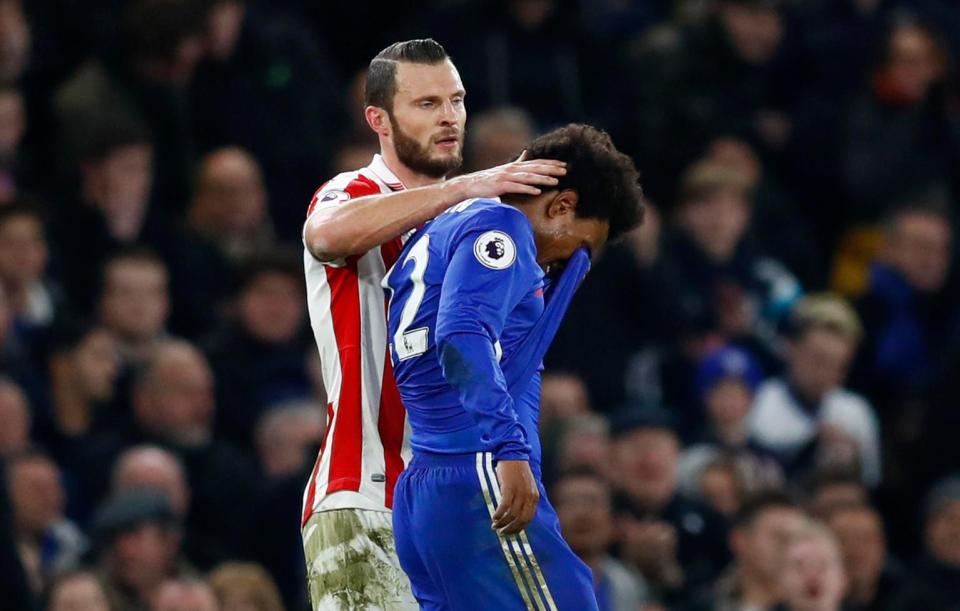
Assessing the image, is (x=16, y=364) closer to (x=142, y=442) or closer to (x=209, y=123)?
(x=142, y=442)

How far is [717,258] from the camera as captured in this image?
12.2m

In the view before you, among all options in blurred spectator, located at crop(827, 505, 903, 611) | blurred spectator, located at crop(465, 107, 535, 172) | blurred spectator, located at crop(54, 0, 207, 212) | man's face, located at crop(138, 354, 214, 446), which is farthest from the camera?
blurred spectator, located at crop(465, 107, 535, 172)

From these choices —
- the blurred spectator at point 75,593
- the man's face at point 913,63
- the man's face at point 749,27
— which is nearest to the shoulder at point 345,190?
the blurred spectator at point 75,593

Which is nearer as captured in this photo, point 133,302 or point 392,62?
point 392,62

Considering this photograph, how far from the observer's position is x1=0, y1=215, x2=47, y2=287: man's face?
31.6 feet

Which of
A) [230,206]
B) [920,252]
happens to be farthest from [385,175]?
[920,252]

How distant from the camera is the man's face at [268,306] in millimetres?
10469

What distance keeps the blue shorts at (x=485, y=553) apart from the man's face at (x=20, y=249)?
180 inches

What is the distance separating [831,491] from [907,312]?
7.45 feet

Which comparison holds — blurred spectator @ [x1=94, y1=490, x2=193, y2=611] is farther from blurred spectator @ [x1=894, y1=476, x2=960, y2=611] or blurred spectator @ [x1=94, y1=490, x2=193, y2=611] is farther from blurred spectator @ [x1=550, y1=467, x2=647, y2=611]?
blurred spectator @ [x1=894, y1=476, x2=960, y2=611]

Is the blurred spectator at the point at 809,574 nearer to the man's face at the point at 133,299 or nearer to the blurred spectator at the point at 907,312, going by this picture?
the blurred spectator at the point at 907,312

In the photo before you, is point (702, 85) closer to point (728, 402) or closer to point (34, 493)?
point (728, 402)

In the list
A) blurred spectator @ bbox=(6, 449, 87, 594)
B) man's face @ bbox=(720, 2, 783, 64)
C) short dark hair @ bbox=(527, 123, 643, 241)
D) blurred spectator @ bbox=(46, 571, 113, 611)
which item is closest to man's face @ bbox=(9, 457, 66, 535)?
blurred spectator @ bbox=(6, 449, 87, 594)

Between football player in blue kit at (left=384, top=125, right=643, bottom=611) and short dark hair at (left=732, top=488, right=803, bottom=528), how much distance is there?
3985 millimetres
